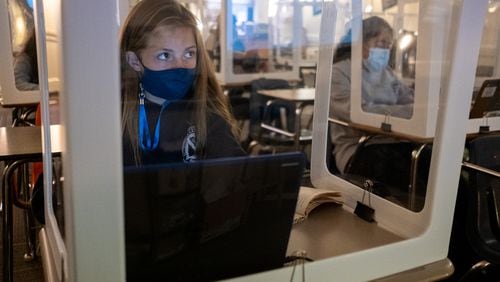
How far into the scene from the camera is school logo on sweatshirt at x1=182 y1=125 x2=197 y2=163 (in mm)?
1025

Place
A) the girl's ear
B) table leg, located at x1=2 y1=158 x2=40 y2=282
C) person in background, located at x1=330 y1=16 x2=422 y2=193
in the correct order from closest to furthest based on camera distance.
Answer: the girl's ear < person in background, located at x1=330 y1=16 x2=422 y2=193 < table leg, located at x1=2 y1=158 x2=40 y2=282

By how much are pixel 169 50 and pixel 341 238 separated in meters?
0.53

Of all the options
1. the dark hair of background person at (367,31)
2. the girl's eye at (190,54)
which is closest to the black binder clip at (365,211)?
the girl's eye at (190,54)

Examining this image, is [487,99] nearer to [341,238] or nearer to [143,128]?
[341,238]

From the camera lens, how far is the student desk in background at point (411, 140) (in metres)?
1.15

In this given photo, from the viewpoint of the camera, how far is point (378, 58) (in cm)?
235

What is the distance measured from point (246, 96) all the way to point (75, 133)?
406 cm

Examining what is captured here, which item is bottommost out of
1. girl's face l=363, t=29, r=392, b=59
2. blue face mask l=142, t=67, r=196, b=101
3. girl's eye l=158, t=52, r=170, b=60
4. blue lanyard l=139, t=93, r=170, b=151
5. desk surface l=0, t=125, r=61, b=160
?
desk surface l=0, t=125, r=61, b=160

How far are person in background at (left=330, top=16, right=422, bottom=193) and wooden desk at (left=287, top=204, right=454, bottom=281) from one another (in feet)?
0.71

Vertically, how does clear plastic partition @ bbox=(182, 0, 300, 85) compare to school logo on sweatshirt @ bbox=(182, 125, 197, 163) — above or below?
above

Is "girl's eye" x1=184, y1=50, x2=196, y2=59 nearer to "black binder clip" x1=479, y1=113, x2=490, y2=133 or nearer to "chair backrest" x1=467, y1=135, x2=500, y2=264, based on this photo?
"chair backrest" x1=467, y1=135, x2=500, y2=264

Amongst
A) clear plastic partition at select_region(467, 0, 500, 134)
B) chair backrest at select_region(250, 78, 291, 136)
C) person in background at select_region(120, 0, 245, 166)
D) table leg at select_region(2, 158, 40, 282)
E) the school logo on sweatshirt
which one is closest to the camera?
person in background at select_region(120, 0, 245, 166)

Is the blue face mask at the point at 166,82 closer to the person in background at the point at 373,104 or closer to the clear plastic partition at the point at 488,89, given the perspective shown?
the person in background at the point at 373,104

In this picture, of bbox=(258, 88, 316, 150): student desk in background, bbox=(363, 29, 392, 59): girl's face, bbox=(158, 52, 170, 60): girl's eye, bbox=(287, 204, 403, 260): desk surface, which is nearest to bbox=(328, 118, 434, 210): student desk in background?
bbox=(287, 204, 403, 260): desk surface
